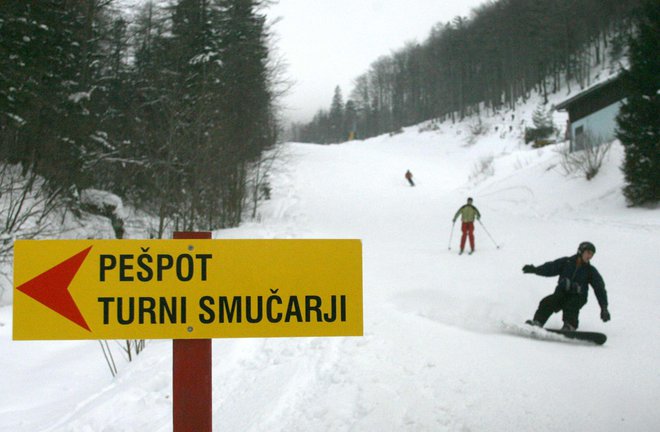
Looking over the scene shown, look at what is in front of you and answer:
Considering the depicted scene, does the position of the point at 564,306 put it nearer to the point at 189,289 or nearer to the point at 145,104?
the point at 189,289

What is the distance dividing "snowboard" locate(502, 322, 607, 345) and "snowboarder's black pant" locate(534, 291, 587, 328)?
346 mm

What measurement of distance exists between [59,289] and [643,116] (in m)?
17.2

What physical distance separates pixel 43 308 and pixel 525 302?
8561mm

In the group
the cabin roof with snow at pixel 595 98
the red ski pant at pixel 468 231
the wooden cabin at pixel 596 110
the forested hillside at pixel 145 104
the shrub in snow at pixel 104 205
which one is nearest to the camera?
the forested hillside at pixel 145 104

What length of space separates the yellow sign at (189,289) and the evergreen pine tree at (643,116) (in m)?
15.8

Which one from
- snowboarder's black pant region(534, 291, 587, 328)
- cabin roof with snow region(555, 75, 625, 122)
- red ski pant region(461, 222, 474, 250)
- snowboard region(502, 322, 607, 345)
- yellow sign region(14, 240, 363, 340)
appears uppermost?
cabin roof with snow region(555, 75, 625, 122)

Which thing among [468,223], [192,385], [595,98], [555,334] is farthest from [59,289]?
[595,98]

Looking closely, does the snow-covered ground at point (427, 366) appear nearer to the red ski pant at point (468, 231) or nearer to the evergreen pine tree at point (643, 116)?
the red ski pant at point (468, 231)

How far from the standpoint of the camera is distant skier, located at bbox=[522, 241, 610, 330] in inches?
240

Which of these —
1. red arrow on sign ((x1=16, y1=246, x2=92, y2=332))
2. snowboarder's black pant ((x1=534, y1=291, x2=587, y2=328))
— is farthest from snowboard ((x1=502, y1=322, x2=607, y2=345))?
red arrow on sign ((x1=16, y1=246, x2=92, y2=332))

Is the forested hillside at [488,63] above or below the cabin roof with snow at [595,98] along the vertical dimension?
above

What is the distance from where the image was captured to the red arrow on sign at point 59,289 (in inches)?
63.6

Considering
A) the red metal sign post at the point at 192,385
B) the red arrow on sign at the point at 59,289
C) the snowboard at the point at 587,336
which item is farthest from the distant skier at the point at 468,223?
the red arrow on sign at the point at 59,289

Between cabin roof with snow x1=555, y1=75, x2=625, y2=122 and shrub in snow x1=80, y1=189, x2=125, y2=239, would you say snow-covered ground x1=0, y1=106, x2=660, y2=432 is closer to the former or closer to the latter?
shrub in snow x1=80, y1=189, x2=125, y2=239
